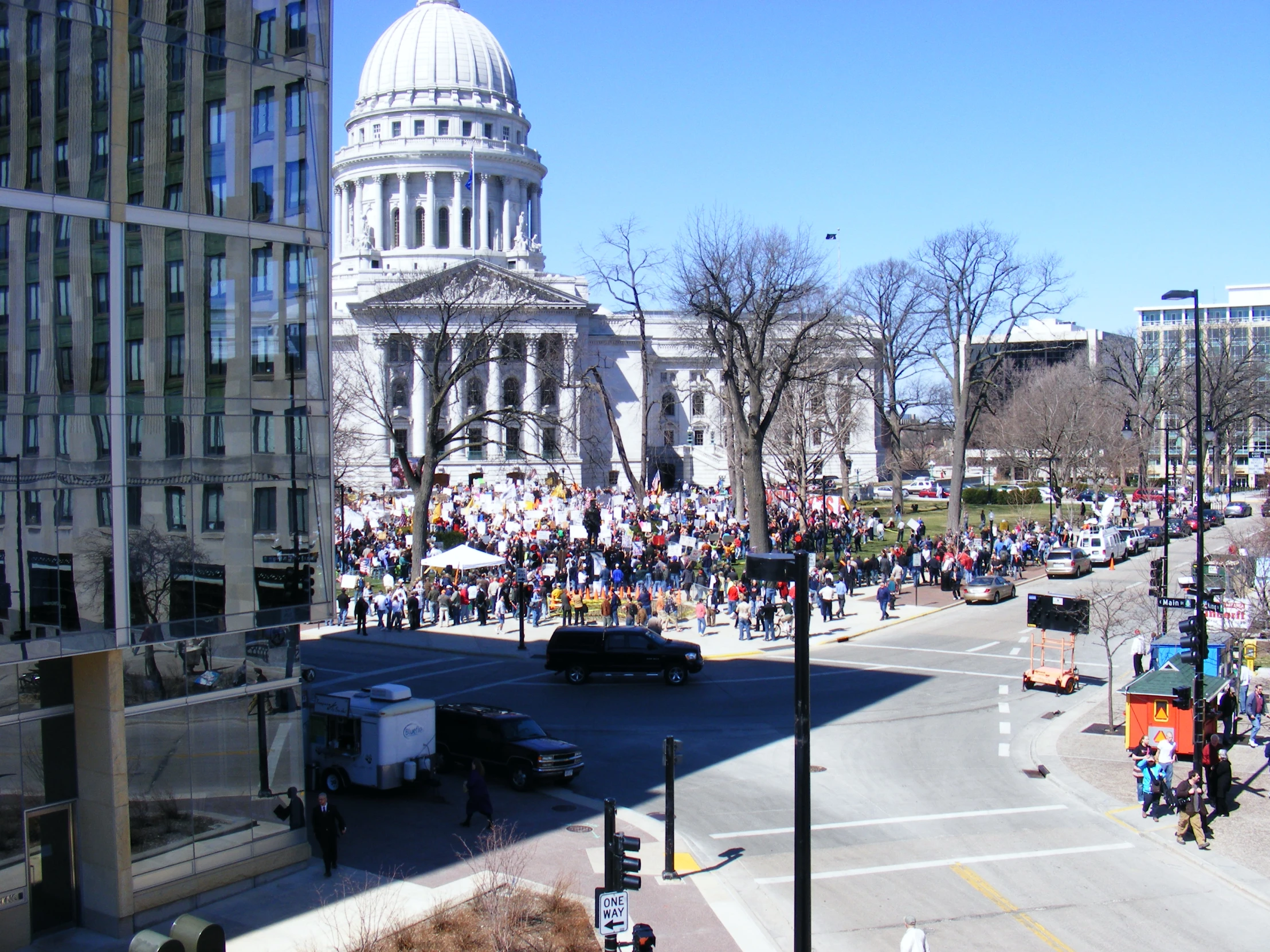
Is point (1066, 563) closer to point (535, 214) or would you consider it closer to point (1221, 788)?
point (1221, 788)

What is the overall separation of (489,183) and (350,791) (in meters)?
98.5

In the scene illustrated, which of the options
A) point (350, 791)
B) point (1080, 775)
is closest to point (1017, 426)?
point (1080, 775)

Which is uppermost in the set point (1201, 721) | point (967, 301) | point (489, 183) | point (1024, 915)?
point (489, 183)

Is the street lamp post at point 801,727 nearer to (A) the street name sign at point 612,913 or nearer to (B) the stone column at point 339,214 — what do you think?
(A) the street name sign at point 612,913

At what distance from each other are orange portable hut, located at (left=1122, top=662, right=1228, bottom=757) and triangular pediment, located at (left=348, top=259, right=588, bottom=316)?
5266 centimetres

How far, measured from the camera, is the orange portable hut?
2150 cm

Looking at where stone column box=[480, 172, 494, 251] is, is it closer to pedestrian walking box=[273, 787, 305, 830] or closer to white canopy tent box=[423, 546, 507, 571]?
white canopy tent box=[423, 546, 507, 571]

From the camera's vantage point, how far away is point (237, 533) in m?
15.3

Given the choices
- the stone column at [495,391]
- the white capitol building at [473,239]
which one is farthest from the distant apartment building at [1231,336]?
the stone column at [495,391]

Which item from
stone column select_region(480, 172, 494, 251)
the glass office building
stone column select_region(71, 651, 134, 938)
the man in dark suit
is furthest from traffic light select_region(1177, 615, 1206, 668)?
stone column select_region(480, 172, 494, 251)

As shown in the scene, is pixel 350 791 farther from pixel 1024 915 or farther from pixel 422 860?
pixel 1024 915

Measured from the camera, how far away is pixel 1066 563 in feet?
150

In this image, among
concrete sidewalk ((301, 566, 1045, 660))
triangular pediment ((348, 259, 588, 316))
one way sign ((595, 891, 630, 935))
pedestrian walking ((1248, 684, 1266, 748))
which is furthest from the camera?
triangular pediment ((348, 259, 588, 316))

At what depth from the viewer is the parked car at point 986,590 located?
134 feet
